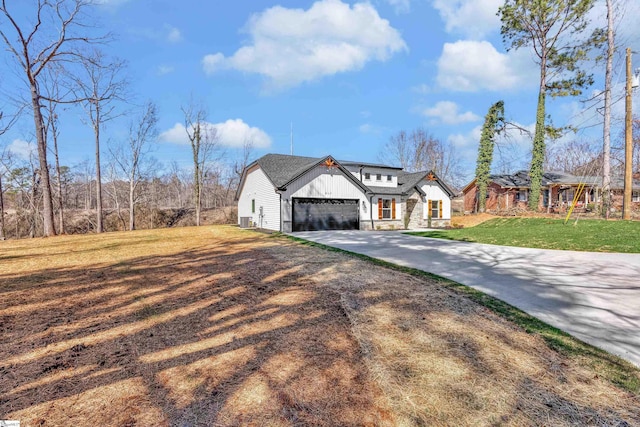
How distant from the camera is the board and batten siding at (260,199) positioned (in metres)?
17.5

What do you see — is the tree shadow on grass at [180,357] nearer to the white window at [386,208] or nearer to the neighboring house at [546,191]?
the white window at [386,208]

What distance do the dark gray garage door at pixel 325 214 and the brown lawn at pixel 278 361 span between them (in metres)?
12.1

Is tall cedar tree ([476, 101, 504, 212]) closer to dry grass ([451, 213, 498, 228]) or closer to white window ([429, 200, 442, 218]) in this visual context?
dry grass ([451, 213, 498, 228])

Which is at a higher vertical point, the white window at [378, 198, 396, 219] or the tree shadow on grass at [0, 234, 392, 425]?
the white window at [378, 198, 396, 219]

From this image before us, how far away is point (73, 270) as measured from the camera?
20.8 feet

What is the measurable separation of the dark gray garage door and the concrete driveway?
7916 millimetres

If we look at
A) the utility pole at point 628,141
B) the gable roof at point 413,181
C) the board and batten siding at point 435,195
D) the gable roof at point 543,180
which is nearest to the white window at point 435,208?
the board and batten siding at point 435,195

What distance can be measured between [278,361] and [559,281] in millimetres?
5907

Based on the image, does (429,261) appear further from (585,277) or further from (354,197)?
(354,197)

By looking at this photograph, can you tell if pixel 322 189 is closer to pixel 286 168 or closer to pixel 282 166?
pixel 286 168

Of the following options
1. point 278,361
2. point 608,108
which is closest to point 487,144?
point 608,108

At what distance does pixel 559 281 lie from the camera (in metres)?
5.72

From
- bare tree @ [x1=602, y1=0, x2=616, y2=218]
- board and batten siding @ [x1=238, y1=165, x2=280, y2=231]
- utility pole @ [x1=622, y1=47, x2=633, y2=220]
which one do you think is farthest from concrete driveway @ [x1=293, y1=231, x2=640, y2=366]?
bare tree @ [x1=602, y1=0, x2=616, y2=218]

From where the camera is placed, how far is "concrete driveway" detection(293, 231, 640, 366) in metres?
3.71
